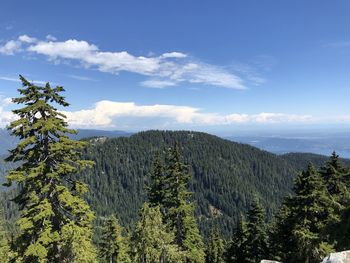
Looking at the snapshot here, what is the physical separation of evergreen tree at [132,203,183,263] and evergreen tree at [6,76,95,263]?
11.4 meters

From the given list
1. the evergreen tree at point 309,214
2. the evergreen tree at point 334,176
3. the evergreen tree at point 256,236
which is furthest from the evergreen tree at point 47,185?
the evergreen tree at point 256,236

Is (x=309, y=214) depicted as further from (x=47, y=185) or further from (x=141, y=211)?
(x=47, y=185)

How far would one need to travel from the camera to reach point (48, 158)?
1708 cm

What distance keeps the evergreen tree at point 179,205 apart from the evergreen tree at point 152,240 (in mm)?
5389

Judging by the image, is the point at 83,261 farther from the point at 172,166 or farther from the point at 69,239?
the point at 172,166

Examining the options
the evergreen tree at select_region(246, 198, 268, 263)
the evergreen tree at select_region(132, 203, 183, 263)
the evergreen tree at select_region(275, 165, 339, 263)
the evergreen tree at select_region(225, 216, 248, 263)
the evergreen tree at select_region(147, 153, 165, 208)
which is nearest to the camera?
the evergreen tree at select_region(275, 165, 339, 263)

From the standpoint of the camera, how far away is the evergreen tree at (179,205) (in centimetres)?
3494

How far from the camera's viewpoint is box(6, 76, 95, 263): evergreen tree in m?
16.2

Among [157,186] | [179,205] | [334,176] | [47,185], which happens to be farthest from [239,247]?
[47,185]

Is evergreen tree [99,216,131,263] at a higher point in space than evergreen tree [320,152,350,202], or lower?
lower

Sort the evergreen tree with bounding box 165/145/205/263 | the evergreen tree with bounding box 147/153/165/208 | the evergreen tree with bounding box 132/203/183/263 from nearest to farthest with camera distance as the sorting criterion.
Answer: the evergreen tree with bounding box 132/203/183/263, the evergreen tree with bounding box 165/145/205/263, the evergreen tree with bounding box 147/153/165/208

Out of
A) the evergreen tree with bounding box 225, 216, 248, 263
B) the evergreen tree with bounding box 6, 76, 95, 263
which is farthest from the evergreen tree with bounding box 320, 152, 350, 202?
the evergreen tree with bounding box 6, 76, 95, 263

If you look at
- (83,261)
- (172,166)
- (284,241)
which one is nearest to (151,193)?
(172,166)

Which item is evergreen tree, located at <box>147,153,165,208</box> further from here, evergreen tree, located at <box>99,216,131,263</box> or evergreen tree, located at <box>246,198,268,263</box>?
evergreen tree, located at <box>99,216,131,263</box>
